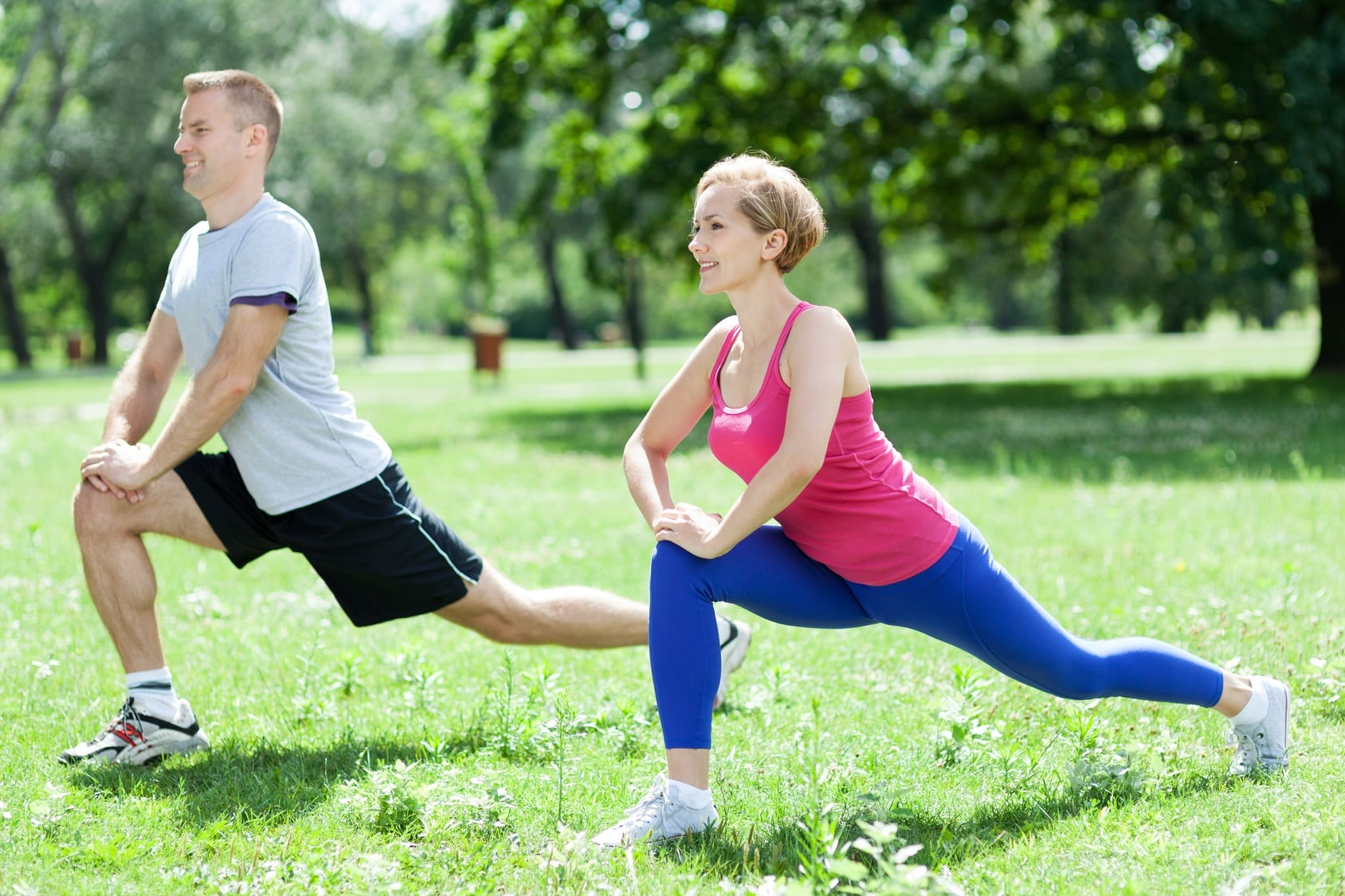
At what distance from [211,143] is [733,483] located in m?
6.98

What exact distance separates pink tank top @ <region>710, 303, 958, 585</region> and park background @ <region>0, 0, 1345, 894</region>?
490mm

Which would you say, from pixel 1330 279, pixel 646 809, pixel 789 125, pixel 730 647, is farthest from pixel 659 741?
pixel 1330 279

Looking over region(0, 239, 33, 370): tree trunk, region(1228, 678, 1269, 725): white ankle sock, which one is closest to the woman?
region(1228, 678, 1269, 725): white ankle sock

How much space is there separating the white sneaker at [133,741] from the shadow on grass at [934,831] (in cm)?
183

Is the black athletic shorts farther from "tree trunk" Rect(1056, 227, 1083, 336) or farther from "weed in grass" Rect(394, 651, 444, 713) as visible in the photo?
"tree trunk" Rect(1056, 227, 1083, 336)

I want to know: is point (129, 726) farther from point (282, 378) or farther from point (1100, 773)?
point (1100, 773)

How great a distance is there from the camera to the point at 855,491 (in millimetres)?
3572

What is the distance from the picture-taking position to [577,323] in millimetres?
71312

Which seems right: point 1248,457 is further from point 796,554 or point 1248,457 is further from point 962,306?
point 962,306

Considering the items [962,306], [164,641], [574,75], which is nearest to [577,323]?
[962,306]

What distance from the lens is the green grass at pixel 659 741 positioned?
10.9ft

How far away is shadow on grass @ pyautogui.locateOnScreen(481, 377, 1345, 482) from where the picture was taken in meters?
10.8

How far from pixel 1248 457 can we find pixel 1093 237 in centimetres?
3405

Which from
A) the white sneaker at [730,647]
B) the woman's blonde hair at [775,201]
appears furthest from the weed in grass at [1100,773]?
the woman's blonde hair at [775,201]
